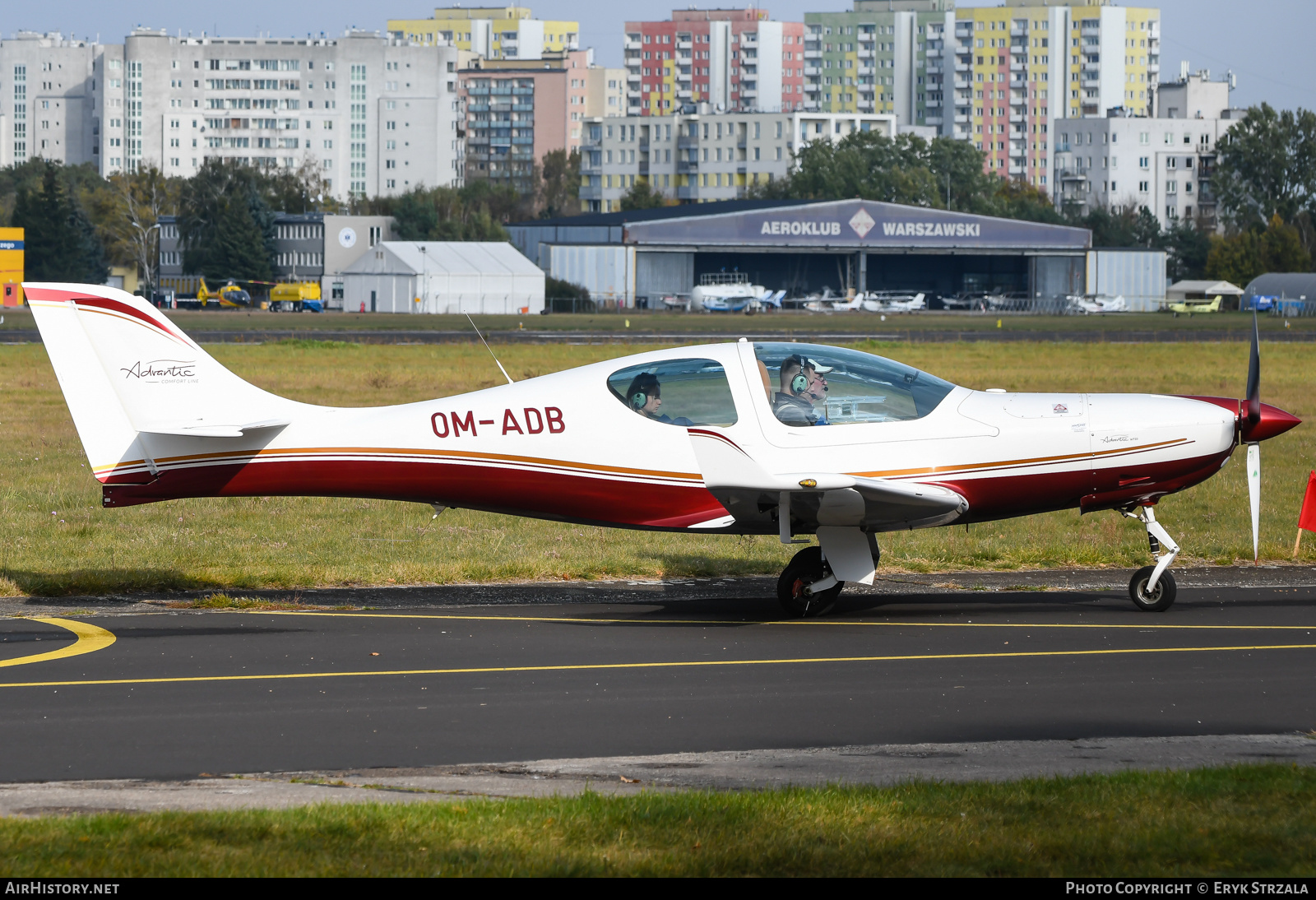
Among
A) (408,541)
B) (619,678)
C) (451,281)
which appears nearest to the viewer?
(619,678)

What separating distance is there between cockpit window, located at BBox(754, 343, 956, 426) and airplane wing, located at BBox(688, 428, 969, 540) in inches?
18.7

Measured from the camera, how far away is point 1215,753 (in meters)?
7.52

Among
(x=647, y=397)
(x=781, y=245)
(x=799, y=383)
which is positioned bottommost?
(x=647, y=397)

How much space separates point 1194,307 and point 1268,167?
42.4m

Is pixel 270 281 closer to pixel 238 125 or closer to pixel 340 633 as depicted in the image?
pixel 238 125

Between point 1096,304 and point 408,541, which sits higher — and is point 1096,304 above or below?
above

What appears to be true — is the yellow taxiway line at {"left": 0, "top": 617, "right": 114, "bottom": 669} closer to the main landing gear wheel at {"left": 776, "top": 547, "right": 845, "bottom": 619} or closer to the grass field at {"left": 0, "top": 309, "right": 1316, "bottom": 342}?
the main landing gear wheel at {"left": 776, "top": 547, "right": 845, "bottom": 619}

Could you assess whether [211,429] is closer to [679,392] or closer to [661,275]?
[679,392]

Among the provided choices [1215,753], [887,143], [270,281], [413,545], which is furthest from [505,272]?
[1215,753]

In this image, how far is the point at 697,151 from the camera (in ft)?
600

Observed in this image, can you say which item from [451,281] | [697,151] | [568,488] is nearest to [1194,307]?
[451,281]

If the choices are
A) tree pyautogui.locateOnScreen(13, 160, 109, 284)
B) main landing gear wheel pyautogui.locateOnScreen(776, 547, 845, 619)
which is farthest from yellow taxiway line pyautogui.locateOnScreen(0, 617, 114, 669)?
tree pyautogui.locateOnScreen(13, 160, 109, 284)

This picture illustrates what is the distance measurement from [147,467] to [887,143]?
468 ft

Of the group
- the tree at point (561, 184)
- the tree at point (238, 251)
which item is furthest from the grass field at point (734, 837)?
the tree at point (561, 184)
